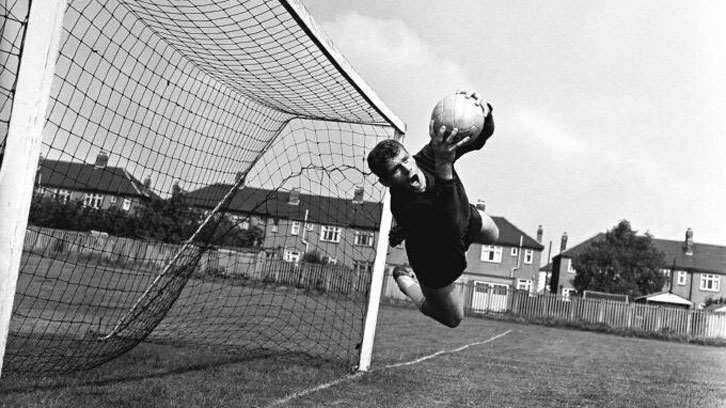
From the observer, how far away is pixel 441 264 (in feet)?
17.6

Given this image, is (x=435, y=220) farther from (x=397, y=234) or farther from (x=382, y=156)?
(x=397, y=234)

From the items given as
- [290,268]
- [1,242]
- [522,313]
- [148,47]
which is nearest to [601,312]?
[522,313]

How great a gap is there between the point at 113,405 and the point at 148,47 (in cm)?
354

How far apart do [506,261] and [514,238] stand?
103 inches

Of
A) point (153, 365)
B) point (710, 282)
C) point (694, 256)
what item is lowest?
point (153, 365)

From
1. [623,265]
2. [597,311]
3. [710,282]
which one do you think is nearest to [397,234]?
[597,311]

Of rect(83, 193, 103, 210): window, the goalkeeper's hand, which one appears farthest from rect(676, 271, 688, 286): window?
the goalkeeper's hand

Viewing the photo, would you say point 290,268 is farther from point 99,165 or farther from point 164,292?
point 99,165

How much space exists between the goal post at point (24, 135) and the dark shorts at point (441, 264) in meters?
2.74

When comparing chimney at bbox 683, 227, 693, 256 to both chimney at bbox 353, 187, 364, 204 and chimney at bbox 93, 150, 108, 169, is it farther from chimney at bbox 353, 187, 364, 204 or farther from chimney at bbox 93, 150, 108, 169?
chimney at bbox 93, 150, 108, 169

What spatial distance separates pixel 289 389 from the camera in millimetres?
7129

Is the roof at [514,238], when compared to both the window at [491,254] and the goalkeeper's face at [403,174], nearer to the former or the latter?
the window at [491,254]

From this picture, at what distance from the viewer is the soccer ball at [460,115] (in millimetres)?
4781

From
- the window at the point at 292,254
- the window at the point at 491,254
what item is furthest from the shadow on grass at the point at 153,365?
the window at the point at 491,254
